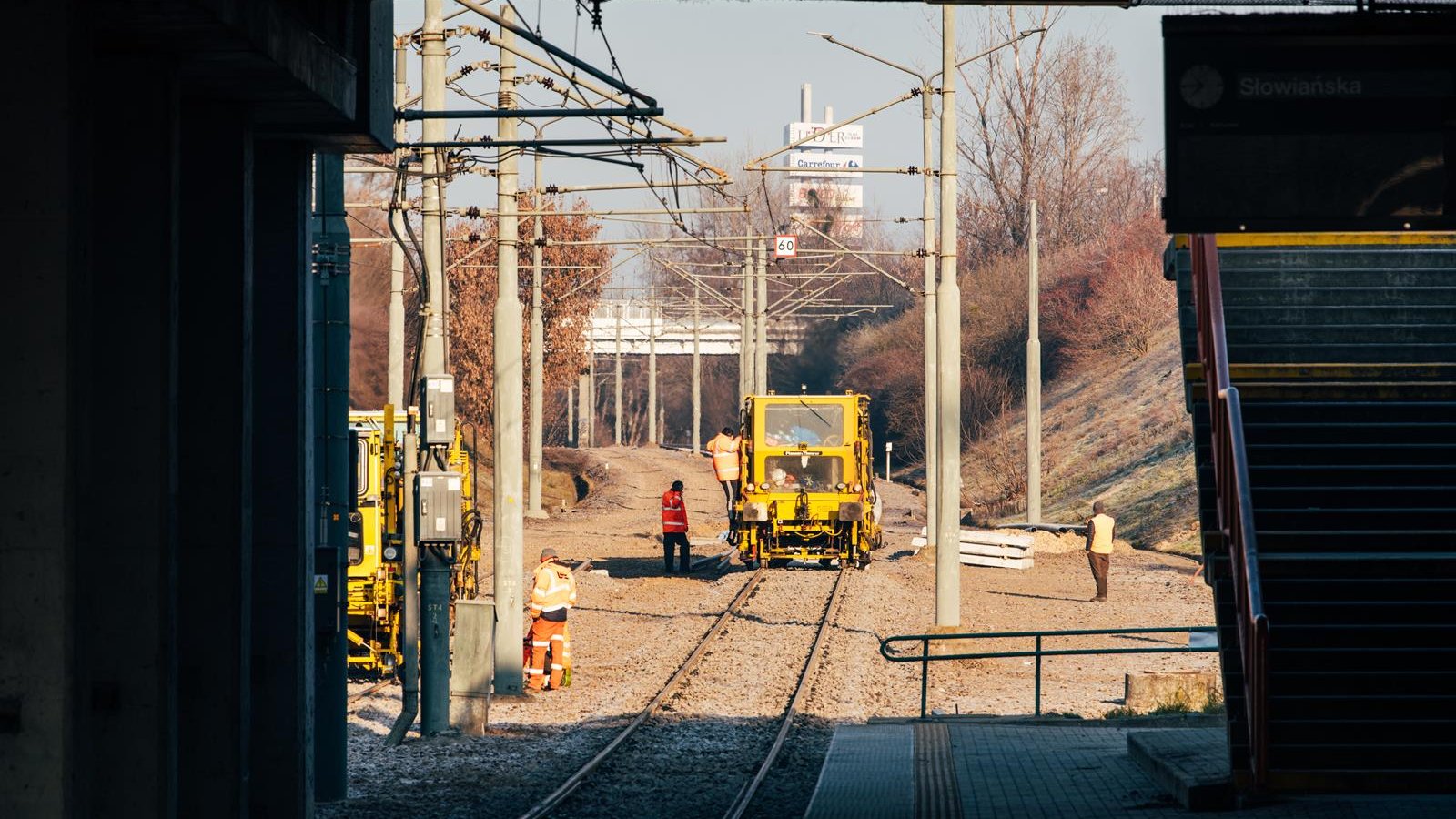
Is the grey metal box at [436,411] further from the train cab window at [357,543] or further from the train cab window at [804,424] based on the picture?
the train cab window at [804,424]

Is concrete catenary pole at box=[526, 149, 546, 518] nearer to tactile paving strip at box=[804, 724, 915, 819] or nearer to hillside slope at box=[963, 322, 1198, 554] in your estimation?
hillside slope at box=[963, 322, 1198, 554]

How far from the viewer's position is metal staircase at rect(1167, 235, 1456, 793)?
12375 millimetres

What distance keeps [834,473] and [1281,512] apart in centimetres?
2070

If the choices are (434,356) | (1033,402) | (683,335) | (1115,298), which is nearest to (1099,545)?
(1033,402)

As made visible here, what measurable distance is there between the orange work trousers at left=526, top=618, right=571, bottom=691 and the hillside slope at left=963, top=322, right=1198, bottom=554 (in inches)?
851

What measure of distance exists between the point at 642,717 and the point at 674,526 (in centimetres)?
1542

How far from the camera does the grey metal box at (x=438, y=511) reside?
16.5 m

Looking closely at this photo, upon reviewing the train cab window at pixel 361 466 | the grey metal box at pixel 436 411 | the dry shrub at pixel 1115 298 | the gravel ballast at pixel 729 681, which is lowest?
the gravel ballast at pixel 729 681

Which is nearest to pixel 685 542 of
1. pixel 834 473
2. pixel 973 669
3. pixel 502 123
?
pixel 834 473

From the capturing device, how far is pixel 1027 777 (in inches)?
563

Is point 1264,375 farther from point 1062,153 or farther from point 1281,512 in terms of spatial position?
point 1062,153

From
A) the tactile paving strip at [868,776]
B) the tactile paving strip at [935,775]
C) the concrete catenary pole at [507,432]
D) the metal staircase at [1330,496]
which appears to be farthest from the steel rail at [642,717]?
the metal staircase at [1330,496]

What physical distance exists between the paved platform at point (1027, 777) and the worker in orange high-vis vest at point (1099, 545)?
37.4 ft

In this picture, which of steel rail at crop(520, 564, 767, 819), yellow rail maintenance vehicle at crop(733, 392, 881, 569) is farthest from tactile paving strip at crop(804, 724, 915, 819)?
yellow rail maintenance vehicle at crop(733, 392, 881, 569)
